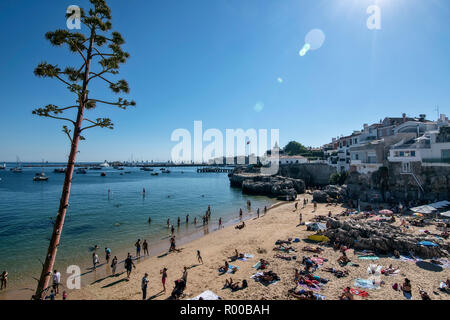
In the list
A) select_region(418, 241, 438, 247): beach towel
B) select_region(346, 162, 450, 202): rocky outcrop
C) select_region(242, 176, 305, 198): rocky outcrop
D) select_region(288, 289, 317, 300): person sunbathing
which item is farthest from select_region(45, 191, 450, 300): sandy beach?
select_region(242, 176, 305, 198): rocky outcrop

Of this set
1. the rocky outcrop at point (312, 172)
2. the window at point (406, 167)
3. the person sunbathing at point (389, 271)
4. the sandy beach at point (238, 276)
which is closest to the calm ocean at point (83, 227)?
the sandy beach at point (238, 276)

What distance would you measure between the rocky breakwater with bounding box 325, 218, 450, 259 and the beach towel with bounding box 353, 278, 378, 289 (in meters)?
5.37

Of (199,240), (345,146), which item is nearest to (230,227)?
(199,240)

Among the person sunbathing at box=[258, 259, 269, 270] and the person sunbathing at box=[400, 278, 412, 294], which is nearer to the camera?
the person sunbathing at box=[400, 278, 412, 294]

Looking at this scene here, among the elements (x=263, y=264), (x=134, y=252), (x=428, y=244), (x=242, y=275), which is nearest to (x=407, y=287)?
(x=428, y=244)

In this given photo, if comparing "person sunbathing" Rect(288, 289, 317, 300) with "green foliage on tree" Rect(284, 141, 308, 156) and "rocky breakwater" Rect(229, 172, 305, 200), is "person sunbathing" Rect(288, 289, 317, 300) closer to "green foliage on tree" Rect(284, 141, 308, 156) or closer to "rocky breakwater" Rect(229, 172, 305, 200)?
"rocky breakwater" Rect(229, 172, 305, 200)

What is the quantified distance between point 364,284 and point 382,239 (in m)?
6.48

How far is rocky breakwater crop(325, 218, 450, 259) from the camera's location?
1596 centimetres

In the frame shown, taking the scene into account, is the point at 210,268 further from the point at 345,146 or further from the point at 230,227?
the point at 345,146

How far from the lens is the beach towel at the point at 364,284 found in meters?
12.4

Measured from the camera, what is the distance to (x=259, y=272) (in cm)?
1456

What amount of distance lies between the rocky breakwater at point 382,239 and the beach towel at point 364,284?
5.37 meters

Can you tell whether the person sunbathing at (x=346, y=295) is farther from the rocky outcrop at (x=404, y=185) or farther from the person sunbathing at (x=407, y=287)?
the rocky outcrop at (x=404, y=185)

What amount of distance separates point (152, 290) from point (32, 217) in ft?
98.5
